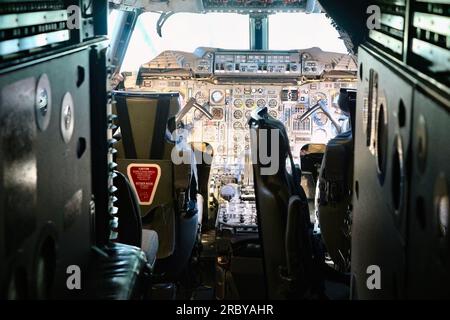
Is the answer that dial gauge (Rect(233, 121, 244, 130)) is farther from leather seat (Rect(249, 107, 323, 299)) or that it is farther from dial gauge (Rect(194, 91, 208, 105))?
leather seat (Rect(249, 107, 323, 299))

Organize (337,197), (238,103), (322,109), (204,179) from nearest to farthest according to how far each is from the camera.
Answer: (337,197), (204,179), (322,109), (238,103)

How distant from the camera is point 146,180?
4844 millimetres

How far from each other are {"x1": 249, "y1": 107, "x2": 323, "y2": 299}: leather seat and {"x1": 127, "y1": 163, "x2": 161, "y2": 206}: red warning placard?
1375 mm

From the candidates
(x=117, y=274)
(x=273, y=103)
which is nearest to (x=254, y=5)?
(x=273, y=103)

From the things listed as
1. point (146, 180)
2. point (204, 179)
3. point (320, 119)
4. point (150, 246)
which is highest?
point (320, 119)

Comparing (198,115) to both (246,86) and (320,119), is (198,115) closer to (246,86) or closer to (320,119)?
(246,86)

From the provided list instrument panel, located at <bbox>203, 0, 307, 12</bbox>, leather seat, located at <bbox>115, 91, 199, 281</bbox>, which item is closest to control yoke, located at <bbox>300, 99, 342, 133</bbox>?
instrument panel, located at <bbox>203, 0, 307, 12</bbox>

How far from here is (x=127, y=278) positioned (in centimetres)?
229

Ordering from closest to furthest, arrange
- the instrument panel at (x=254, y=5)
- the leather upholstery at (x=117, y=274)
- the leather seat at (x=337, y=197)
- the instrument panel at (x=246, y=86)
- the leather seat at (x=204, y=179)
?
the leather upholstery at (x=117, y=274), the leather seat at (x=337, y=197), the instrument panel at (x=254, y=5), the leather seat at (x=204, y=179), the instrument panel at (x=246, y=86)

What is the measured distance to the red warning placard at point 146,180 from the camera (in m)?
4.83

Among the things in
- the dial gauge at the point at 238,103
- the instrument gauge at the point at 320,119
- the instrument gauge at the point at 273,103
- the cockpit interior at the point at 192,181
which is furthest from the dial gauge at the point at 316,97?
the cockpit interior at the point at 192,181

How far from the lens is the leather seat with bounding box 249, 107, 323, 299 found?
354 centimetres

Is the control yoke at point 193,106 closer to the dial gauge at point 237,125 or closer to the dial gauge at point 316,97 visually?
the dial gauge at point 237,125

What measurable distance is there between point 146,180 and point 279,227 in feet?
4.96
